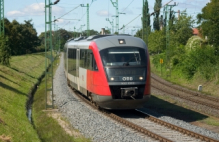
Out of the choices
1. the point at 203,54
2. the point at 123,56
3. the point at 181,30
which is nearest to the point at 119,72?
the point at 123,56

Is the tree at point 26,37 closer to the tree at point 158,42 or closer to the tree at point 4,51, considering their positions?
the tree at point 158,42

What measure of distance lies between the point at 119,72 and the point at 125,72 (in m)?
0.25

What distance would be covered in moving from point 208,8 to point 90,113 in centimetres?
2308

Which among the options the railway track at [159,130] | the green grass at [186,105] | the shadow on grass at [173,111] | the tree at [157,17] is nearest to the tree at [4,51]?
the green grass at [186,105]

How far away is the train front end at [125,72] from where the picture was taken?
16453 millimetres

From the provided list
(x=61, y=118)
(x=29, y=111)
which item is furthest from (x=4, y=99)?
(x=61, y=118)

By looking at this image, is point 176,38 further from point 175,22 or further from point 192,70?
point 192,70

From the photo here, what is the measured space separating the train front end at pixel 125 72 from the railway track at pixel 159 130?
2.47 ft

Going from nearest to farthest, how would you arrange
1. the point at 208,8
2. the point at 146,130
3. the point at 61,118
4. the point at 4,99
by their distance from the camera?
the point at 146,130, the point at 61,118, the point at 4,99, the point at 208,8

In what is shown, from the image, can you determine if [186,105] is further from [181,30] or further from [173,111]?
[181,30]

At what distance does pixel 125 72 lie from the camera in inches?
654

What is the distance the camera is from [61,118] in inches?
686

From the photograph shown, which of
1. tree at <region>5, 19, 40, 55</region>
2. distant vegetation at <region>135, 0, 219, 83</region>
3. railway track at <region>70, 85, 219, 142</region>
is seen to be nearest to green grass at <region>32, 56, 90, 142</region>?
railway track at <region>70, 85, 219, 142</region>

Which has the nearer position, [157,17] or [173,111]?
[173,111]
